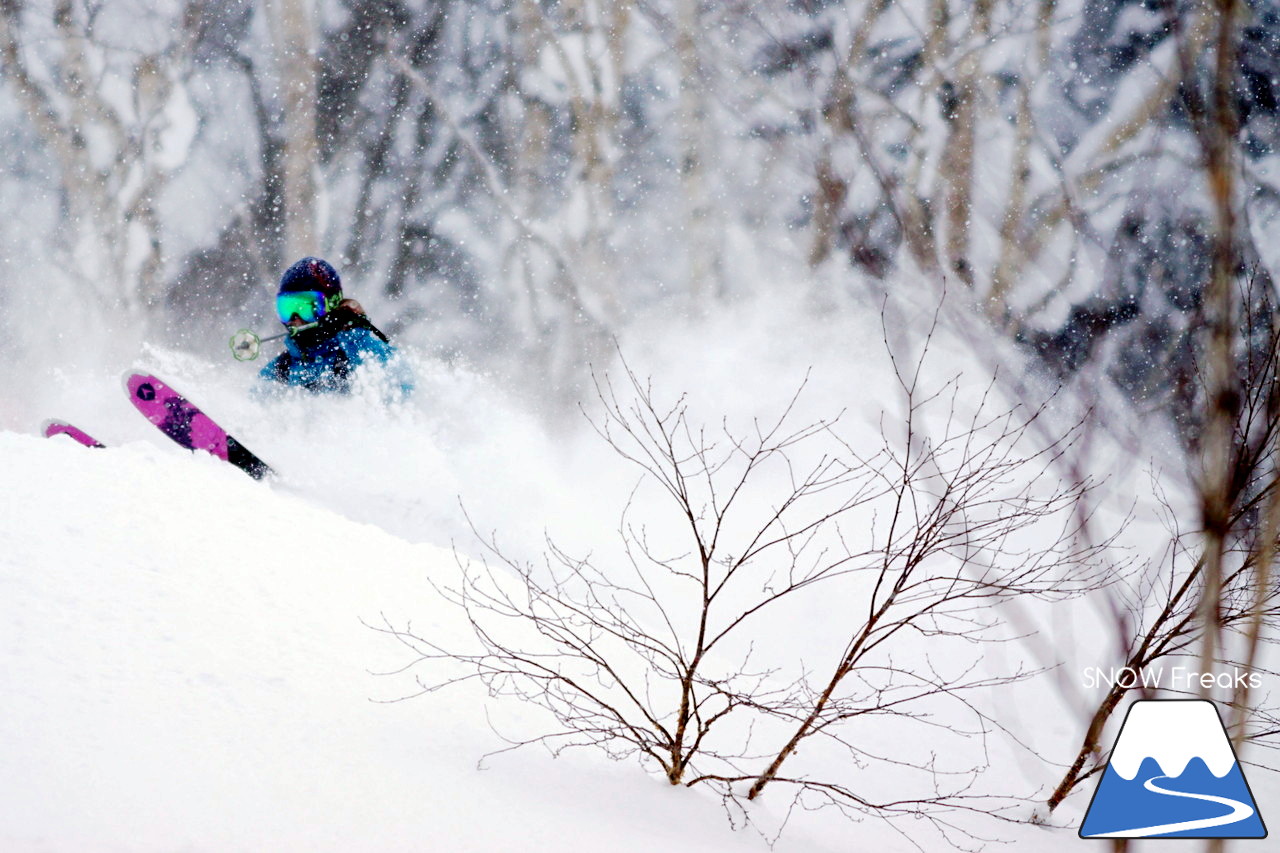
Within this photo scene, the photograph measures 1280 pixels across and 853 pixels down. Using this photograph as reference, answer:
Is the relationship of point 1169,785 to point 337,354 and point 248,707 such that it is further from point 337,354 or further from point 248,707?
point 337,354

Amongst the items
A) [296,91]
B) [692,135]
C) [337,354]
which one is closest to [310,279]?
[337,354]

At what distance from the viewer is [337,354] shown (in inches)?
241

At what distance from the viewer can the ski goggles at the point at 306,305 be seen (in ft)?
20.1

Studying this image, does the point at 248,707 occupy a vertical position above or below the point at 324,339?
below

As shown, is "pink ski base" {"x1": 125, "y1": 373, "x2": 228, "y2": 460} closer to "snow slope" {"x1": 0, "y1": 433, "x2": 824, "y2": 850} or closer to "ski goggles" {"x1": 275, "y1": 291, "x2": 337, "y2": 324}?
"ski goggles" {"x1": 275, "y1": 291, "x2": 337, "y2": 324}

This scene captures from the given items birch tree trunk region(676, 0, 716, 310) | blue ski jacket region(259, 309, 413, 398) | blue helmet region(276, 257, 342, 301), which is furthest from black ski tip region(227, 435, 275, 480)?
birch tree trunk region(676, 0, 716, 310)

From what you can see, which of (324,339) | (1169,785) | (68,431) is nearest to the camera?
(1169,785)

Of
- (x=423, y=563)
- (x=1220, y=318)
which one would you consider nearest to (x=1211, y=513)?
(x=1220, y=318)

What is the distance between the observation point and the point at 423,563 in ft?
14.8

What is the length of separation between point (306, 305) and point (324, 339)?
0.97ft

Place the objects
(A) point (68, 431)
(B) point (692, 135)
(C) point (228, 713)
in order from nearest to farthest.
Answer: (C) point (228, 713) < (A) point (68, 431) < (B) point (692, 135)

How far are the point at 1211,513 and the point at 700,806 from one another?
182cm

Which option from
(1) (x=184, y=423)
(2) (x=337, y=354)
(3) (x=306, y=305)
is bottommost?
(1) (x=184, y=423)

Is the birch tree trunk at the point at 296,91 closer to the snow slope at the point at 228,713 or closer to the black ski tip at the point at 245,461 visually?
the black ski tip at the point at 245,461
